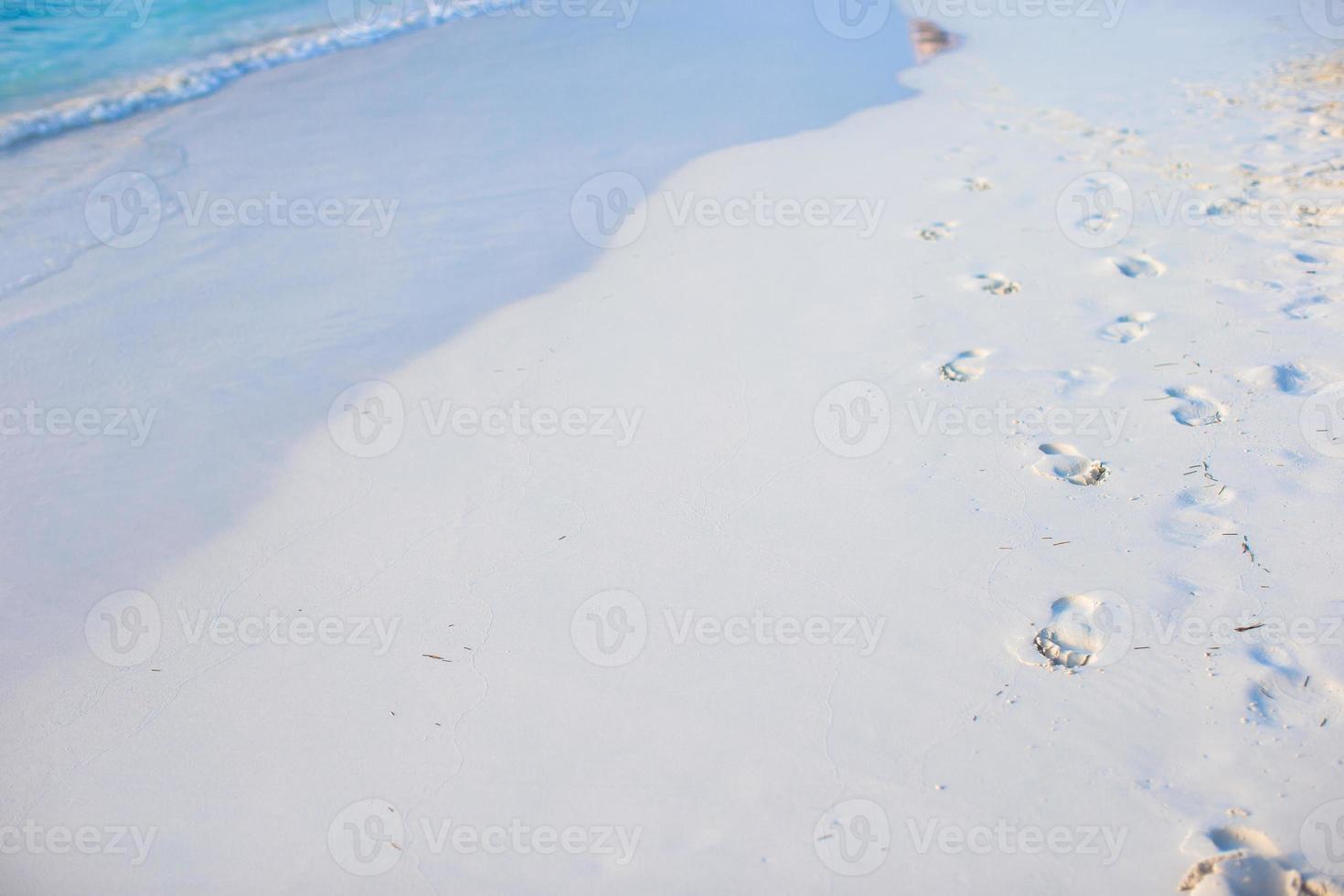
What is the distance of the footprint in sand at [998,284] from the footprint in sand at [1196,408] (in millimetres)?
892

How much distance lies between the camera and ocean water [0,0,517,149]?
7.23m

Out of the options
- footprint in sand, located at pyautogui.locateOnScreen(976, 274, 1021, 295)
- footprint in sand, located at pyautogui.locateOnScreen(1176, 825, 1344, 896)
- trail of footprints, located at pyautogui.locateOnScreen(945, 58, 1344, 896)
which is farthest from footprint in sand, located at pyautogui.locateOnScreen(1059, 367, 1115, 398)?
footprint in sand, located at pyautogui.locateOnScreen(1176, 825, 1344, 896)

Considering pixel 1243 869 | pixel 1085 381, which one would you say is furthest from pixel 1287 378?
pixel 1243 869

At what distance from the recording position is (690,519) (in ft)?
9.55

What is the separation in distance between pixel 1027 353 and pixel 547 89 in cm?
472

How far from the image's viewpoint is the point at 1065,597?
2.54m

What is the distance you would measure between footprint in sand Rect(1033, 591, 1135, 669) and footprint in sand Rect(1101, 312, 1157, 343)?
145 cm

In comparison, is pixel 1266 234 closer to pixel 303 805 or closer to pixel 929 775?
pixel 929 775

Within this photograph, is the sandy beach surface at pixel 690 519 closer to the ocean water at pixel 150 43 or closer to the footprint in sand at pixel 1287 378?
the footprint in sand at pixel 1287 378

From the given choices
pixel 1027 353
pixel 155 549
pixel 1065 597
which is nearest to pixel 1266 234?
pixel 1027 353

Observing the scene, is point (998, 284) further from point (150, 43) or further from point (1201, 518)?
point (150, 43)

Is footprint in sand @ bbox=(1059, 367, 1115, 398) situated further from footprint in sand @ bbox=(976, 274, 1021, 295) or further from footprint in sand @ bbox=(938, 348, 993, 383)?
footprint in sand @ bbox=(976, 274, 1021, 295)

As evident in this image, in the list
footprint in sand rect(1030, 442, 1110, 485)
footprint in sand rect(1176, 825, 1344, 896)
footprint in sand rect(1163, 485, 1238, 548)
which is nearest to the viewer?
footprint in sand rect(1176, 825, 1344, 896)

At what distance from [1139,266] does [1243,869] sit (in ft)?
9.57
